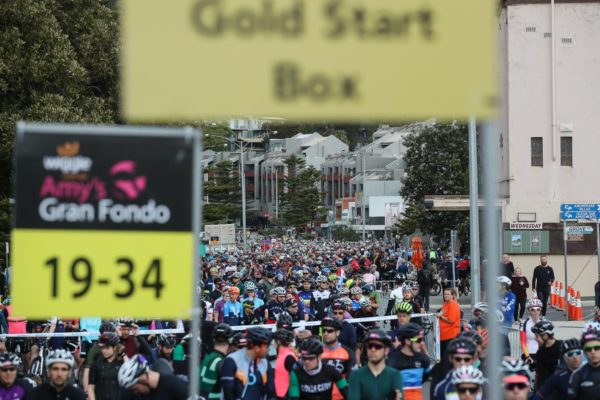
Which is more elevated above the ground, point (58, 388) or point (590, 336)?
point (590, 336)

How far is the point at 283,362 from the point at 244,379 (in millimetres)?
961

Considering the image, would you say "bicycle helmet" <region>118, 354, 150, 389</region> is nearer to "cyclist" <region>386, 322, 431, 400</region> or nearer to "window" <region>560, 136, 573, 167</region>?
"cyclist" <region>386, 322, 431, 400</region>

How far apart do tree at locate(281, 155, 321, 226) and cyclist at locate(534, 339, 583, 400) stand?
11985 centimetres

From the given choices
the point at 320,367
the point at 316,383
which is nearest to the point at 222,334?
the point at 320,367

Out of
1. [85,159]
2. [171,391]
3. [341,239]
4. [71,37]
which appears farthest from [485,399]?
[341,239]

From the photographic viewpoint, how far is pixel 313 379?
468 inches

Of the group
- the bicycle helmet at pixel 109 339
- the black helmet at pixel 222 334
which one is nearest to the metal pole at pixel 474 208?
the bicycle helmet at pixel 109 339

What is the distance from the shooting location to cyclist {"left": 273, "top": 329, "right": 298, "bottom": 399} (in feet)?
42.5

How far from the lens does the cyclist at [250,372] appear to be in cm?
1246

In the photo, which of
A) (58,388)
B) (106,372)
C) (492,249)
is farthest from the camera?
(106,372)

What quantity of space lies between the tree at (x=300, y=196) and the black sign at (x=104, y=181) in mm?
124735

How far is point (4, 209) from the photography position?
118 ft

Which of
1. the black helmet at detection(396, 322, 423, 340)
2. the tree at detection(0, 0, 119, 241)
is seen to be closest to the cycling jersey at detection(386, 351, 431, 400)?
the black helmet at detection(396, 322, 423, 340)

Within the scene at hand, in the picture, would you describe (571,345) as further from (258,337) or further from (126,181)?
(126,181)
